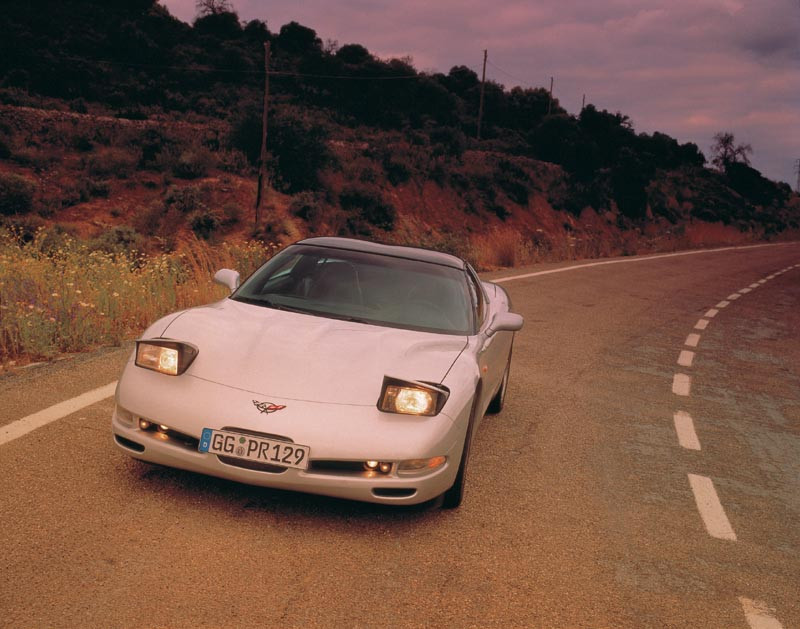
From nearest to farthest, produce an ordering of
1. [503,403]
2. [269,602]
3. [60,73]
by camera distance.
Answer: [269,602] < [503,403] < [60,73]

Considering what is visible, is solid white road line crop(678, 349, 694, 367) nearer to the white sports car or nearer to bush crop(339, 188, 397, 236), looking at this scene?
the white sports car

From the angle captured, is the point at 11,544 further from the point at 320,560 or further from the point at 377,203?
the point at 377,203

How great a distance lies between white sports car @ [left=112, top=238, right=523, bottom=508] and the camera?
3.86 m

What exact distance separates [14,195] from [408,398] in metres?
28.1

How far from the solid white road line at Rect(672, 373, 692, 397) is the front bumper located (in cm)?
475

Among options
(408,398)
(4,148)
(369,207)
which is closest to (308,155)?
(369,207)

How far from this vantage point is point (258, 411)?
3889 millimetres

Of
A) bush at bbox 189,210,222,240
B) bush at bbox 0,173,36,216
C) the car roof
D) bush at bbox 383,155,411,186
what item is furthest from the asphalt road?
bush at bbox 383,155,411,186

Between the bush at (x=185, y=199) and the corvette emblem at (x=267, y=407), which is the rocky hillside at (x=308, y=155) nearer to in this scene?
the bush at (x=185, y=199)

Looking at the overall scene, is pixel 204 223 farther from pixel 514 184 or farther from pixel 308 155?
pixel 514 184

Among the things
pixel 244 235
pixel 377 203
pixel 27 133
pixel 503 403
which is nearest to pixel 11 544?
pixel 503 403

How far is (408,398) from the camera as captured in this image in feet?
13.2

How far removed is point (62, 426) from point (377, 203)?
2863cm

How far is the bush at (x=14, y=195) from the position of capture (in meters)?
28.2
